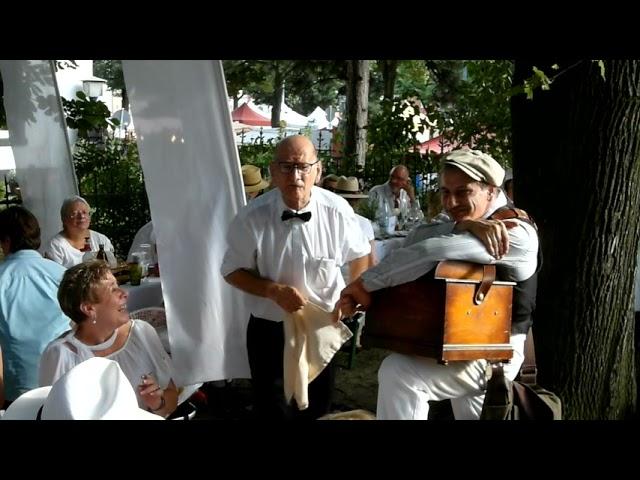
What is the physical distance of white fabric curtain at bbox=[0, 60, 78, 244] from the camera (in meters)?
6.37

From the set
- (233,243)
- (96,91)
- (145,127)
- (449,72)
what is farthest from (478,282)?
(449,72)

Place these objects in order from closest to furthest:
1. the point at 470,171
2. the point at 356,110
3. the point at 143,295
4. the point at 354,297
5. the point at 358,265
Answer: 1. the point at 470,171
2. the point at 354,297
3. the point at 358,265
4. the point at 143,295
5. the point at 356,110

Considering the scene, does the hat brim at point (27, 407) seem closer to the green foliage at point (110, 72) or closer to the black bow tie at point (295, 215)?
the black bow tie at point (295, 215)

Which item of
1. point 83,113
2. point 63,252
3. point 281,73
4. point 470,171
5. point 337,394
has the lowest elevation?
point 337,394

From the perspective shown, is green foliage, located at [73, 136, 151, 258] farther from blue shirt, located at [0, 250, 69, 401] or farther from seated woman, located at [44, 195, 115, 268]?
blue shirt, located at [0, 250, 69, 401]

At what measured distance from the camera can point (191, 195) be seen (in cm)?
387

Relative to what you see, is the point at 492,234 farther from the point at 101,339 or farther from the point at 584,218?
the point at 101,339

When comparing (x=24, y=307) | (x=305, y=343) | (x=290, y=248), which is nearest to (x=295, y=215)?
(x=290, y=248)

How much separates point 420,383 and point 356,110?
11.3m

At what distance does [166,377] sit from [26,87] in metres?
4.00

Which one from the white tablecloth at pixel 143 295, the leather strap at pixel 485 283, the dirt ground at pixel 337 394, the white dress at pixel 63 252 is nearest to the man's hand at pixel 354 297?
the leather strap at pixel 485 283

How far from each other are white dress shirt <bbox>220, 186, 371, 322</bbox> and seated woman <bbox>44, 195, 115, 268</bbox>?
2167mm

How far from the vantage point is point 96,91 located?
14.3m

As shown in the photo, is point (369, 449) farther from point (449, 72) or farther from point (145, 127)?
point (449, 72)
